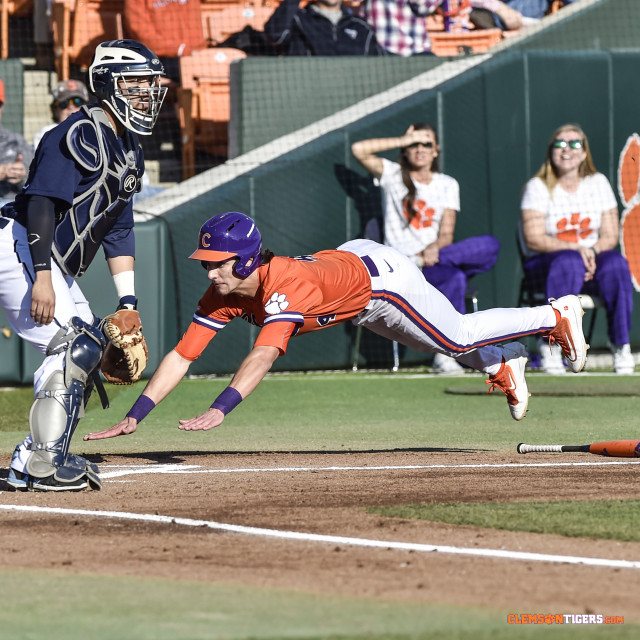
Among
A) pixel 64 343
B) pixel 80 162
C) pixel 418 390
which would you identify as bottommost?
pixel 418 390

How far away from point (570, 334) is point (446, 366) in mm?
4703

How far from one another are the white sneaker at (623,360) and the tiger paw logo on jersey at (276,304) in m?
6.30

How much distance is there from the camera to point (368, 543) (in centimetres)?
404

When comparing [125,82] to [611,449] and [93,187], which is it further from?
[611,449]

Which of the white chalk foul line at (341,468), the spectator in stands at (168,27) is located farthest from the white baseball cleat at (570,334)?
the spectator in stands at (168,27)

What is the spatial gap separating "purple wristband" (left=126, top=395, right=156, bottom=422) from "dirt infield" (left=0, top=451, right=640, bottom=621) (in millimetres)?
272

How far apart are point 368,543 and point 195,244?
7.76 m

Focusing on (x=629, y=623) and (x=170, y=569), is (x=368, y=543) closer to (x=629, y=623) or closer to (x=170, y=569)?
(x=170, y=569)

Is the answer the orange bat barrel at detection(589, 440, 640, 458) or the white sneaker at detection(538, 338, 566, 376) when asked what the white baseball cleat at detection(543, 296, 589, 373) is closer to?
the orange bat barrel at detection(589, 440, 640, 458)

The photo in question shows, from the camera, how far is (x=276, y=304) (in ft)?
19.0

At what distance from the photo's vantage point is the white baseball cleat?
7.05m

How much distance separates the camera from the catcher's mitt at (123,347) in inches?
221

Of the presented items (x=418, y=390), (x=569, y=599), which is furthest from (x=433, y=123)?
(x=569, y=599)

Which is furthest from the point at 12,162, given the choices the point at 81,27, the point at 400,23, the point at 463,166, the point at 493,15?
the point at 493,15
